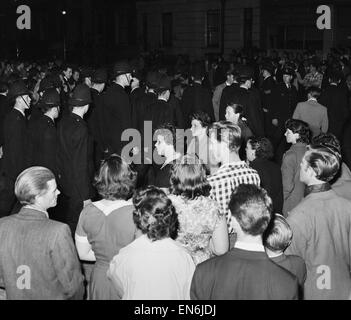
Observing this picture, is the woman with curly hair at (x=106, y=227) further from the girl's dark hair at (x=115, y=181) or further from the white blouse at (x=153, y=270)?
the white blouse at (x=153, y=270)

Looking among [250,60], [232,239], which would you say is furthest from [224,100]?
[250,60]

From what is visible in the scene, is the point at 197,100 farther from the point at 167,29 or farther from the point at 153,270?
the point at 167,29

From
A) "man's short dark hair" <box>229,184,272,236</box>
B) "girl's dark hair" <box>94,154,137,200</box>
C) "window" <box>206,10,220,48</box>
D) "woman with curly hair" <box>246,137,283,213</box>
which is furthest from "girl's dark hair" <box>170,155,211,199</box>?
"window" <box>206,10,220,48</box>

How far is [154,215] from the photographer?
3.53 m

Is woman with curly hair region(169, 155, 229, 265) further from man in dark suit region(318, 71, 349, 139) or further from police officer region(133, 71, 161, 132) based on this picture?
man in dark suit region(318, 71, 349, 139)

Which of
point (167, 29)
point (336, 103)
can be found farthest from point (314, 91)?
point (167, 29)

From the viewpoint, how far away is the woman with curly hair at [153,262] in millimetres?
3420

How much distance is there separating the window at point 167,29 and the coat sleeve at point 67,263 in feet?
108

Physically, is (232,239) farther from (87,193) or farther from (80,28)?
(80,28)

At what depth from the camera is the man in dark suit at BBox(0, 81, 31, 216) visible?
23.0 ft

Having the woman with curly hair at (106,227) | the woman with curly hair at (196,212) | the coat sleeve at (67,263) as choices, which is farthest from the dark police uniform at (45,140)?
the coat sleeve at (67,263)

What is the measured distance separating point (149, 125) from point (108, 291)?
438cm

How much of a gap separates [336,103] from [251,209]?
7158mm

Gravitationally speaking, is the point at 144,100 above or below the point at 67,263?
above
